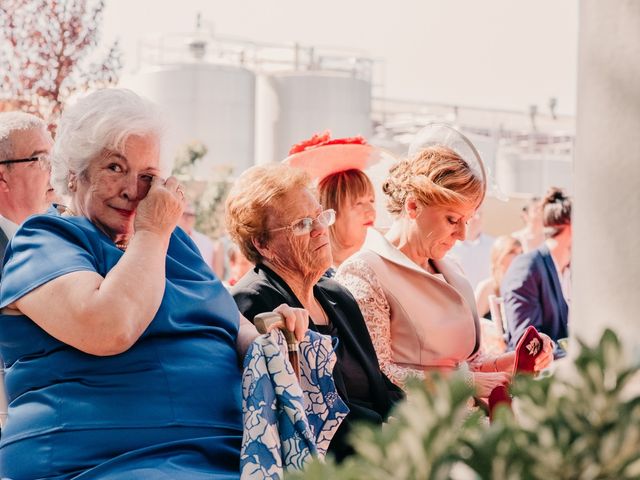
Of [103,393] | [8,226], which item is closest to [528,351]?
[103,393]

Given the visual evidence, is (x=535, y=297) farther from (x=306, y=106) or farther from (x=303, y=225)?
(x=306, y=106)

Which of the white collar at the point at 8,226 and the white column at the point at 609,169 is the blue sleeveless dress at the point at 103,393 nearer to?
the white collar at the point at 8,226

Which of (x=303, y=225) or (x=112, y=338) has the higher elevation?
(x=303, y=225)

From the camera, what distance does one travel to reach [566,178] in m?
38.4

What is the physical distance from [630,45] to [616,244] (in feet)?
0.79

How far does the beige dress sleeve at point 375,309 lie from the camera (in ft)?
12.1

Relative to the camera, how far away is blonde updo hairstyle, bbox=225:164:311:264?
3441 millimetres

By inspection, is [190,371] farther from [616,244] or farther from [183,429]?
[616,244]

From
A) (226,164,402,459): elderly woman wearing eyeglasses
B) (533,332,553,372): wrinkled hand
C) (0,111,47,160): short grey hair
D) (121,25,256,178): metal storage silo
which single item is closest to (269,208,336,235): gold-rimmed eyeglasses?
(226,164,402,459): elderly woman wearing eyeglasses

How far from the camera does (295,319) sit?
285 cm

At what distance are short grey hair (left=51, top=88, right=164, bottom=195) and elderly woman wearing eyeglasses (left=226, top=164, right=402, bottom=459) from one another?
0.63 m

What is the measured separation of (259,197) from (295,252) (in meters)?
0.21

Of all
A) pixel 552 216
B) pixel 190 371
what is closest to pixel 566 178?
pixel 552 216

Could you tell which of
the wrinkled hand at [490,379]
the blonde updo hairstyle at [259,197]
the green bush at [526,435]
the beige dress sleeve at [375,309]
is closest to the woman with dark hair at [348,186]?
the beige dress sleeve at [375,309]
